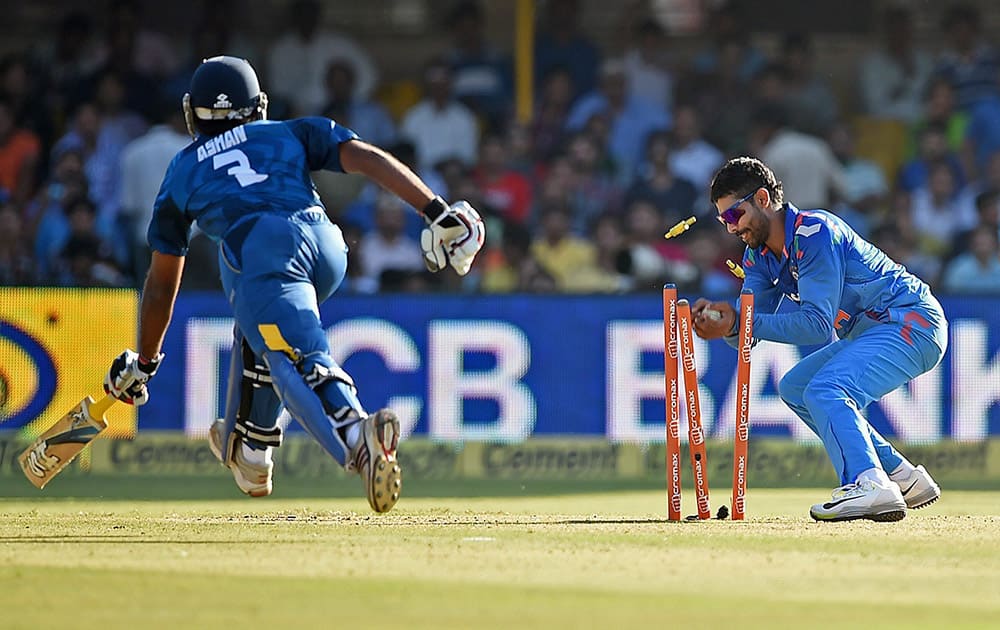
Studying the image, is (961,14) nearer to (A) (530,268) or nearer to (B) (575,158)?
(B) (575,158)

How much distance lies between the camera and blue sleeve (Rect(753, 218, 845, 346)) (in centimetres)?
745

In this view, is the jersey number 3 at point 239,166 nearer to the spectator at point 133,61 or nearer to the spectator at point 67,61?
the spectator at point 133,61

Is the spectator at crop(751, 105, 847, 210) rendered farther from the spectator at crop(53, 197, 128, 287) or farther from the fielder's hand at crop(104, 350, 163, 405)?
the fielder's hand at crop(104, 350, 163, 405)

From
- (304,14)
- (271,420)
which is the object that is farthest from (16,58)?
(271,420)

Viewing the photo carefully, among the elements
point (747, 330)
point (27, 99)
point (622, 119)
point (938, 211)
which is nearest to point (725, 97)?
point (622, 119)

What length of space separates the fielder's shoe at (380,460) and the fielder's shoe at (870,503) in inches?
84.2

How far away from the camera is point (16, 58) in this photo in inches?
653

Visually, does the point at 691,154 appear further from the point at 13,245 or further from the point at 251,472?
the point at 251,472

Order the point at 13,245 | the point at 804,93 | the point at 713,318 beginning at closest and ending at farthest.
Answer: the point at 713,318
the point at 13,245
the point at 804,93

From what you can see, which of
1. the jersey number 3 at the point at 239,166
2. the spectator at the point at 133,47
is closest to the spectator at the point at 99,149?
the spectator at the point at 133,47

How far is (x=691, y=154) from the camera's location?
1552 centimetres

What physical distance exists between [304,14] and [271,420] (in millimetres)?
9939

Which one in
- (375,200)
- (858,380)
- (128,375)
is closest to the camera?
(858,380)

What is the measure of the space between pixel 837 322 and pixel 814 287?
737 mm
